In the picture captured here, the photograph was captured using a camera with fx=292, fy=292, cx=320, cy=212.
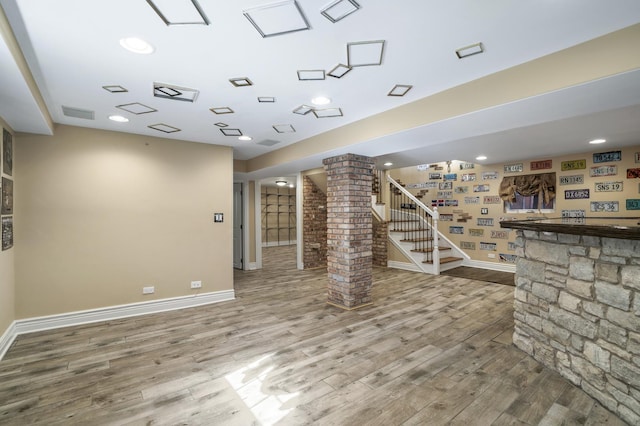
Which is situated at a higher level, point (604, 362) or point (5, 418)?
point (604, 362)

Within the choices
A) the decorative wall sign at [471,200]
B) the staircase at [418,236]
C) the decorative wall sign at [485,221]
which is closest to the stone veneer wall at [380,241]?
the staircase at [418,236]

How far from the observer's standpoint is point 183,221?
4414 mm

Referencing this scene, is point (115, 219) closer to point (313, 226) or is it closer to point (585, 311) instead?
point (313, 226)

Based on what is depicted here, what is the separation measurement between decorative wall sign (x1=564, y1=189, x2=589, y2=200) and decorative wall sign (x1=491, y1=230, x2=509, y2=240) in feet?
4.16

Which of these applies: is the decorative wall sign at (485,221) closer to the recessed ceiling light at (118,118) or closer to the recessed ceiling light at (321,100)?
the recessed ceiling light at (321,100)

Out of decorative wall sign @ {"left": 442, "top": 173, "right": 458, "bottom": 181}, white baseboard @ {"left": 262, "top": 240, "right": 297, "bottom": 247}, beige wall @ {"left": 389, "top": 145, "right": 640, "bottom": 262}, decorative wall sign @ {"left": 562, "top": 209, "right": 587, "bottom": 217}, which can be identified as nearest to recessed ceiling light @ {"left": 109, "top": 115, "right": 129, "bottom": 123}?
beige wall @ {"left": 389, "top": 145, "right": 640, "bottom": 262}

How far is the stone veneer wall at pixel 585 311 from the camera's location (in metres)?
1.91

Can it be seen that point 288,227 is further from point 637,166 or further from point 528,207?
point 637,166

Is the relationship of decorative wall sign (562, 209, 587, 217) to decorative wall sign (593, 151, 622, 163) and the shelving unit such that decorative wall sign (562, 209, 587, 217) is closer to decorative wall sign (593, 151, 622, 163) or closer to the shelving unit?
decorative wall sign (593, 151, 622, 163)

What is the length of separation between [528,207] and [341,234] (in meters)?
4.48

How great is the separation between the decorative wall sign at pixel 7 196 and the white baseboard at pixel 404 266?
6.48 metres

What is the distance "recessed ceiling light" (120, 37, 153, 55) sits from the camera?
6.01ft

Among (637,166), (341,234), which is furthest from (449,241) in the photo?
(341,234)

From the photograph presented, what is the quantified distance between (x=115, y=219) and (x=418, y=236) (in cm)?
616
